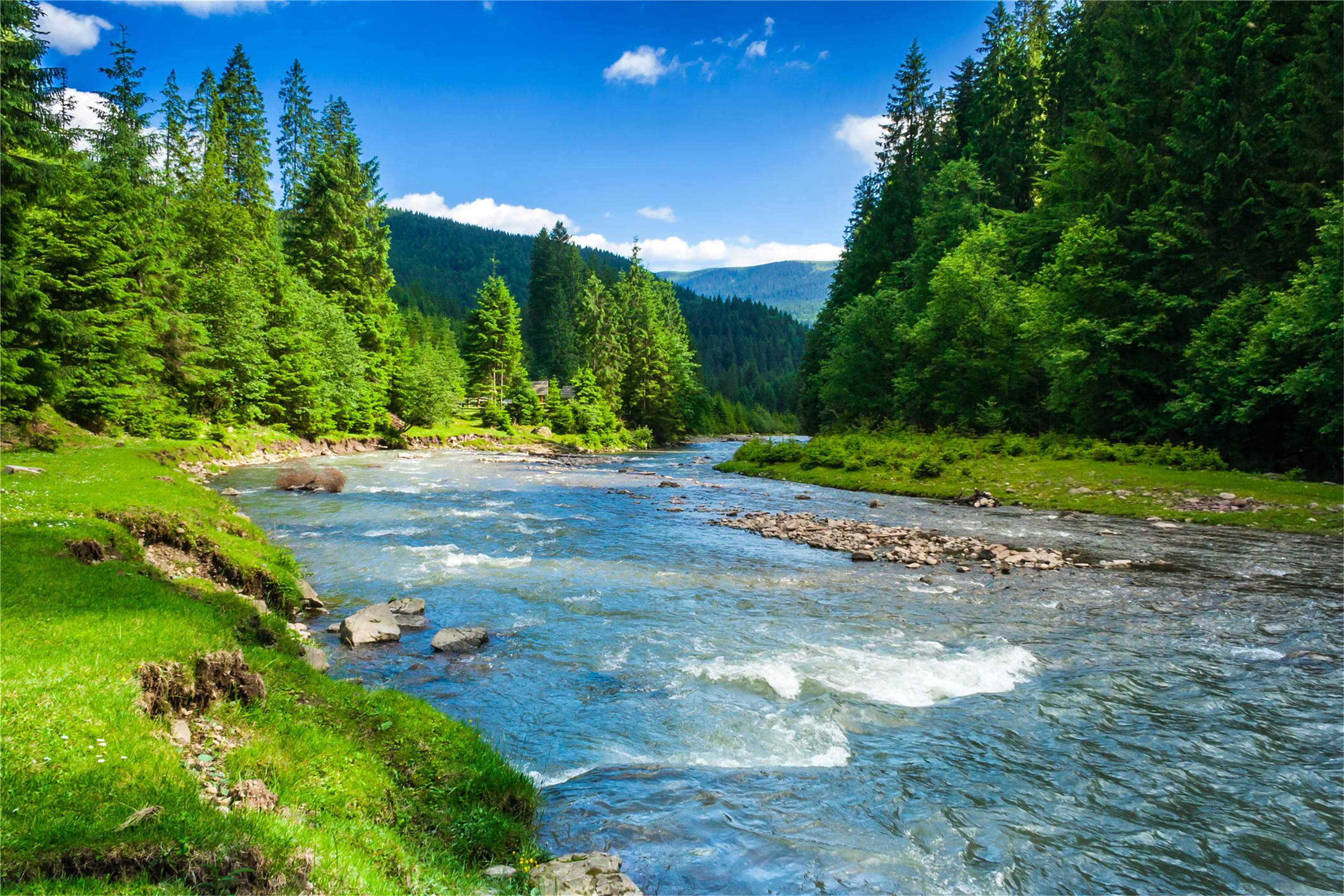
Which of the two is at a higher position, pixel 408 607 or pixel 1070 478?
pixel 1070 478

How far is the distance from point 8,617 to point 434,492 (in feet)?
73.8

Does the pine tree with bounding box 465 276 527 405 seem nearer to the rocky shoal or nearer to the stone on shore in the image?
the rocky shoal

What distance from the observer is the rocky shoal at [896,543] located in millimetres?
16875

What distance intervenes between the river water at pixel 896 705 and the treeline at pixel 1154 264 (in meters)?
10.4

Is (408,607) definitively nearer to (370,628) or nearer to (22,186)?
(370,628)

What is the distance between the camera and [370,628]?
10.6 m

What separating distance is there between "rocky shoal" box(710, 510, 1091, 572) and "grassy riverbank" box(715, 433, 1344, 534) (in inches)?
333

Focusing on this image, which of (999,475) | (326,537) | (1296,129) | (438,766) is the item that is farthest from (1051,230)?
(438,766)

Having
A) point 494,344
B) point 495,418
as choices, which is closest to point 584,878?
point 495,418

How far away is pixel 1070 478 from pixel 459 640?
27.1m

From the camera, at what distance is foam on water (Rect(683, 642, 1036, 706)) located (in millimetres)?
9227

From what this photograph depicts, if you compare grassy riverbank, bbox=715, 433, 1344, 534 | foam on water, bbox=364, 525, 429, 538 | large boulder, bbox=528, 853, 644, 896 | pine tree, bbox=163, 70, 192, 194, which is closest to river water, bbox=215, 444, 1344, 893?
large boulder, bbox=528, 853, 644, 896

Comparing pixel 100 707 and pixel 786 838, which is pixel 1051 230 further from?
pixel 100 707

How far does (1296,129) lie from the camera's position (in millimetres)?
25781
